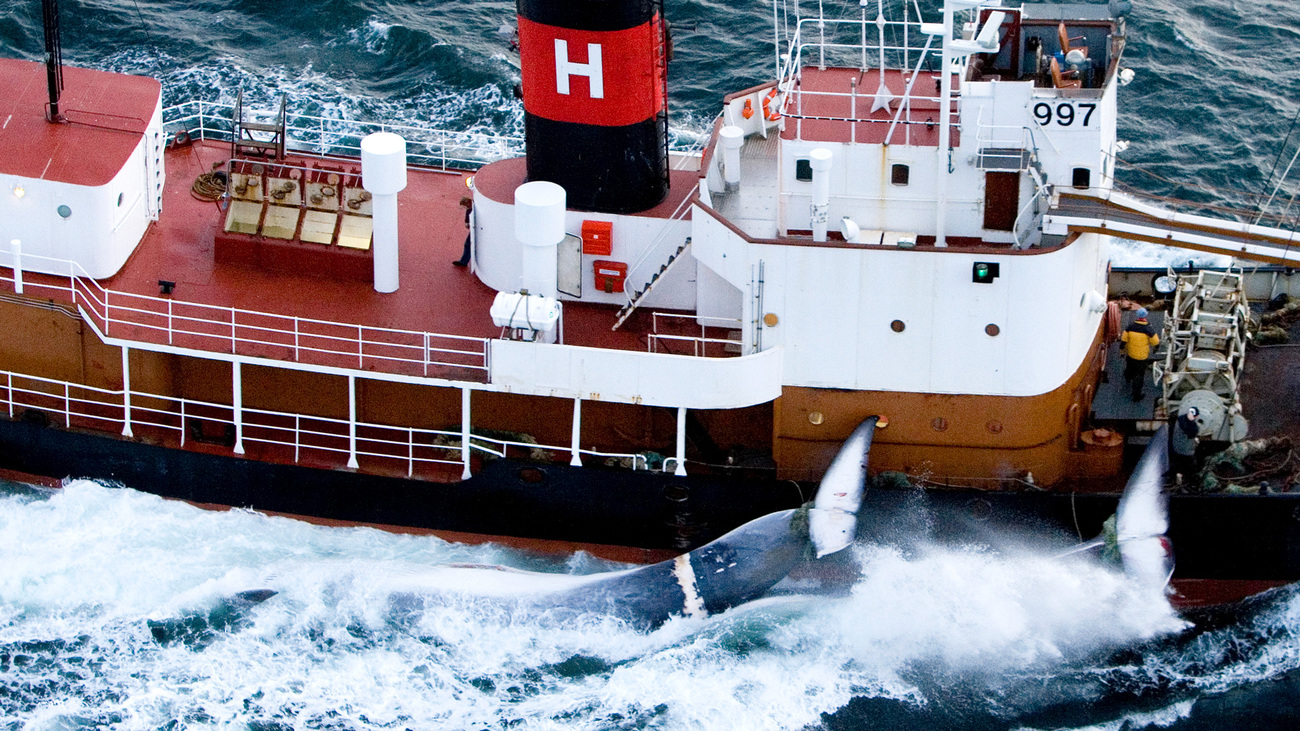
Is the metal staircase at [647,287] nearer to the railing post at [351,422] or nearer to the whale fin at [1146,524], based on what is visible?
the railing post at [351,422]

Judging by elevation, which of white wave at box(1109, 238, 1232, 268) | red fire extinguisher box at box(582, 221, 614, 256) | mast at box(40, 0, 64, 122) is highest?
mast at box(40, 0, 64, 122)

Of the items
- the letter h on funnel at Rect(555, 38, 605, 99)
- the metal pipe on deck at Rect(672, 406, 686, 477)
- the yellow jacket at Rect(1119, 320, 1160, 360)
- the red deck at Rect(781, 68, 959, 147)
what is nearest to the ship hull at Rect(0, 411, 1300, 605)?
the metal pipe on deck at Rect(672, 406, 686, 477)

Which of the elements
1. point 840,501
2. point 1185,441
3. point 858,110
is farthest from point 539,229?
point 1185,441

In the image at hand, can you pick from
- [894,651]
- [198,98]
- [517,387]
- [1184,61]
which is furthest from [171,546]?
[1184,61]

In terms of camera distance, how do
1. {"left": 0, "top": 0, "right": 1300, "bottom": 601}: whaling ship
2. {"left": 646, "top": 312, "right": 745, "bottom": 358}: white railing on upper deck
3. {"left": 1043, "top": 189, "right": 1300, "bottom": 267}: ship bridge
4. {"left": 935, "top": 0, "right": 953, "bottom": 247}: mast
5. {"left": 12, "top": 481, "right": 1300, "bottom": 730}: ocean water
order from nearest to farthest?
{"left": 935, "top": 0, "right": 953, "bottom": 247}: mast → {"left": 1043, "top": 189, "right": 1300, "bottom": 267}: ship bridge → {"left": 12, "top": 481, "right": 1300, "bottom": 730}: ocean water → {"left": 0, "top": 0, "right": 1300, "bottom": 601}: whaling ship → {"left": 646, "top": 312, "right": 745, "bottom": 358}: white railing on upper deck

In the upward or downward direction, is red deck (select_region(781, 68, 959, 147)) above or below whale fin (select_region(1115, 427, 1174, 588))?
above

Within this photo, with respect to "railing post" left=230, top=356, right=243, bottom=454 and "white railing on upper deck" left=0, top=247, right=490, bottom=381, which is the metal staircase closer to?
"white railing on upper deck" left=0, top=247, right=490, bottom=381

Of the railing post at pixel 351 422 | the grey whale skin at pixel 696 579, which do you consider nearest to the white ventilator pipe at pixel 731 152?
the grey whale skin at pixel 696 579
